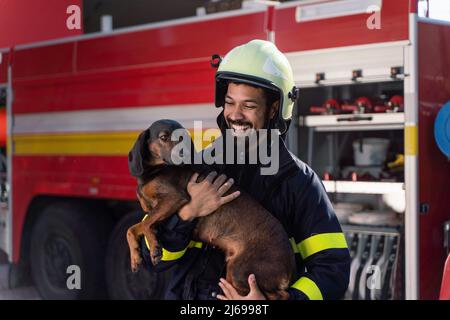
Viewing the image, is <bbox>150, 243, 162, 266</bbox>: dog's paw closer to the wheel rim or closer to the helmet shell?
the helmet shell

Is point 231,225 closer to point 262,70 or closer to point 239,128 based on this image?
point 239,128

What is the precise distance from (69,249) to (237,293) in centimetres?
454

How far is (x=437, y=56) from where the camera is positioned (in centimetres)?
433

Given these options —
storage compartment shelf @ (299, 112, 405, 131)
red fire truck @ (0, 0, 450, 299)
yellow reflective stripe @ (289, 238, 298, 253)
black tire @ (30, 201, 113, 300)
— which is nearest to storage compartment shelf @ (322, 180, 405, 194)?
red fire truck @ (0, 0, 450, 299)

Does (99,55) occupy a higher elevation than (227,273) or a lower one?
higher

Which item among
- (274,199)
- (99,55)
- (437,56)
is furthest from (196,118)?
(274,199)

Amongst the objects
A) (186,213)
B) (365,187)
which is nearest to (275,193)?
(186,213)

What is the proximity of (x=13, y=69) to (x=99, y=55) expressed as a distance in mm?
1020

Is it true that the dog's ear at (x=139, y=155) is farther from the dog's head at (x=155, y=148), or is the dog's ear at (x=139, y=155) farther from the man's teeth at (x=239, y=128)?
the man's teeth at (x=239, y=128)

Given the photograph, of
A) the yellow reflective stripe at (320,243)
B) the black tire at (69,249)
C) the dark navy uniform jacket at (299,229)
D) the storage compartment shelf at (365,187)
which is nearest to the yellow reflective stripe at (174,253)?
the dark navy uniform jacket at (299,229)

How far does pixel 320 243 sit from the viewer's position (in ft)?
4.78

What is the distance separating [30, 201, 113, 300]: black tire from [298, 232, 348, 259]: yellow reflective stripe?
4.27 m

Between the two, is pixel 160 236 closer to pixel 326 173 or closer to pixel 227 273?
pixel 227 273

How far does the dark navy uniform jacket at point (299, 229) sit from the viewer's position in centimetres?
145
